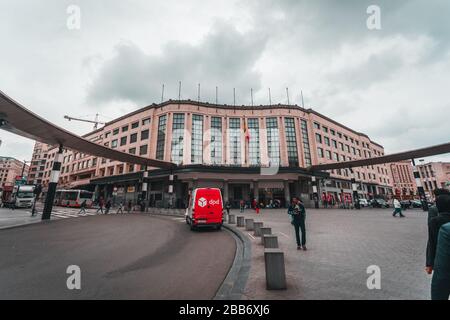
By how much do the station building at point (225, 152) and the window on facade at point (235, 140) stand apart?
0.58 ft

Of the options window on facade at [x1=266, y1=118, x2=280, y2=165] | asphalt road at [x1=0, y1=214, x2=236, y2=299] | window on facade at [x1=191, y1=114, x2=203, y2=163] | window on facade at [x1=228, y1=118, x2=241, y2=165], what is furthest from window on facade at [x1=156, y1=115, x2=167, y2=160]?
asphalt road at [x1=0, y1=214, x2=236, y2=299]

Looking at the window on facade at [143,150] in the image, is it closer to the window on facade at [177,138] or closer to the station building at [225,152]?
the station building at [225,152]

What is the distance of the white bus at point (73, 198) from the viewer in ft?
104

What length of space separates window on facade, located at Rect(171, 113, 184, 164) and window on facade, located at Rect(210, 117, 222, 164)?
5318mm

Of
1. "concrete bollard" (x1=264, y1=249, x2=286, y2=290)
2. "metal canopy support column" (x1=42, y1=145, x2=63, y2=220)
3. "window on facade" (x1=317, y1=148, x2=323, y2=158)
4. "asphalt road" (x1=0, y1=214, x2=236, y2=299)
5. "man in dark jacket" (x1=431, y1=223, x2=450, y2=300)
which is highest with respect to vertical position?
"window on facade" (x1=317, y1=148, x2=323, y2=158)

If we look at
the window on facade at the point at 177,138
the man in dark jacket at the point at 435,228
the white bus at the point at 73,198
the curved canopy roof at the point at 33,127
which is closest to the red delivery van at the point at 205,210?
the man in dark jacket at the point at 435,228

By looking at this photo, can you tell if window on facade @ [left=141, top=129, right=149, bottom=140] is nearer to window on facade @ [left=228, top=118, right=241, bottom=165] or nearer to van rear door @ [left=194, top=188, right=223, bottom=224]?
window on facade @ [left=228, top=118, right=241, bottom=165]

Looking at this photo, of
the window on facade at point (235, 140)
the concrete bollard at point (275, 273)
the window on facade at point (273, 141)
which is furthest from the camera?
the window on facade at point (273, 141)

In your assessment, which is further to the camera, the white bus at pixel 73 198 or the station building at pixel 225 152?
the station building at pixel 225 152

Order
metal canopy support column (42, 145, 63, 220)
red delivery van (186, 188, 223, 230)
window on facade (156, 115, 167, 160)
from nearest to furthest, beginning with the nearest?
red delivery van (186, 188, 223, 230)
metal canopy support column (42, 145, 63, 220)
window on facade (156, 115, 167, 160)

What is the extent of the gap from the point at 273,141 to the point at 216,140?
408 inches

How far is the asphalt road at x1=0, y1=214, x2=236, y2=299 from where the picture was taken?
366 centimetres

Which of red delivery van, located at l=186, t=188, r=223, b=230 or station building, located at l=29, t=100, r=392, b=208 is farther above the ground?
station building, located at l=29, t=100, r=392, b=208
